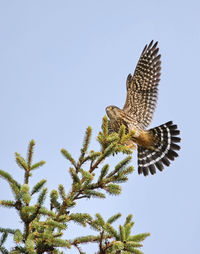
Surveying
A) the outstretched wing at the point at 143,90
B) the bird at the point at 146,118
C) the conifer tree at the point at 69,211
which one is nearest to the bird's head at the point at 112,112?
the bird at the point at 146,118

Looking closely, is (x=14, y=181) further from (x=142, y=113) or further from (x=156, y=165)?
(x=142, y=113)

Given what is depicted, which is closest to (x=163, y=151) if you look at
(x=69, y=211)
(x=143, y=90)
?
(x=143, y=90)

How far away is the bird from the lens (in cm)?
728

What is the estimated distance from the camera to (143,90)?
25.9ft

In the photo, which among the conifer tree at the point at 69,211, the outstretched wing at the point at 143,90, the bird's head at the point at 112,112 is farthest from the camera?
the outstretched wing at the point at 143,90

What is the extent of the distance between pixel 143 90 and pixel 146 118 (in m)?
0.60

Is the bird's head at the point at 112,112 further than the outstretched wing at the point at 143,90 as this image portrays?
No

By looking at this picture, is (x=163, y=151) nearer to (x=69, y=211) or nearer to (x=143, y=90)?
(x=143, y=90)

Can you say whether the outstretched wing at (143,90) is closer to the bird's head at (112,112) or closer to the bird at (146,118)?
the bird at (146,118)

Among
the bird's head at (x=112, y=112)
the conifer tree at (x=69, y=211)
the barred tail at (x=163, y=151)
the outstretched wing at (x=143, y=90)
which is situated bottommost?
the conifer tree at (x=69, y=211)

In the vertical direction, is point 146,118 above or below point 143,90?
below

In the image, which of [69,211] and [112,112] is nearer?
[69,211]

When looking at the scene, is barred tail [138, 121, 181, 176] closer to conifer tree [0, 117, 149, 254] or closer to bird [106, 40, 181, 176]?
bird [106, 40, 181, 176]

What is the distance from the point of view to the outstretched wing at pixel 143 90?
786 cm
